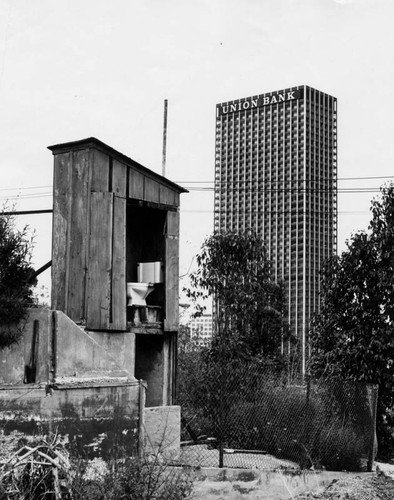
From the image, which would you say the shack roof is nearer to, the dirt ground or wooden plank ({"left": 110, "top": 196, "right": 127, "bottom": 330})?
wooden plank ({"left": 110, "top": 196, "right": 127, "bottom": 330})

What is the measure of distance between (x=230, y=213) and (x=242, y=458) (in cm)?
6972

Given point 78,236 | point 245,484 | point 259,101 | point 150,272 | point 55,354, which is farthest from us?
point 259,101

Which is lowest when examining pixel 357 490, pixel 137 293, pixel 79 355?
pixel 357 490

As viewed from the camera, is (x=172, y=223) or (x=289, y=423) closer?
(x=289, y=423)

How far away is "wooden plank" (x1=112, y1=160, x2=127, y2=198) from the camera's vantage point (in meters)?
14.2

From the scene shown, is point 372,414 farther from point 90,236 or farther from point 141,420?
point 90,236

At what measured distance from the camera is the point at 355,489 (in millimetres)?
13328

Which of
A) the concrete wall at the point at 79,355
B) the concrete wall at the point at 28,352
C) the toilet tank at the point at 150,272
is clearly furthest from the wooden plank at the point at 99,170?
the concrete wall at the point at 28,352

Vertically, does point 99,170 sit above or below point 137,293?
above

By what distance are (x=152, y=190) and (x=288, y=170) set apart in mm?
95887

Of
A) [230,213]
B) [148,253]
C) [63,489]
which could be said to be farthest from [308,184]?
[63,489]

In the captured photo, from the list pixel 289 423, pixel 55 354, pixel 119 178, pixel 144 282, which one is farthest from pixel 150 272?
pixel 289 423

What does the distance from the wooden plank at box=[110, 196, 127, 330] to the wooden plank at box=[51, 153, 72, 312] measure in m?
0.85

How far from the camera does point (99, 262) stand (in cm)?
1384
